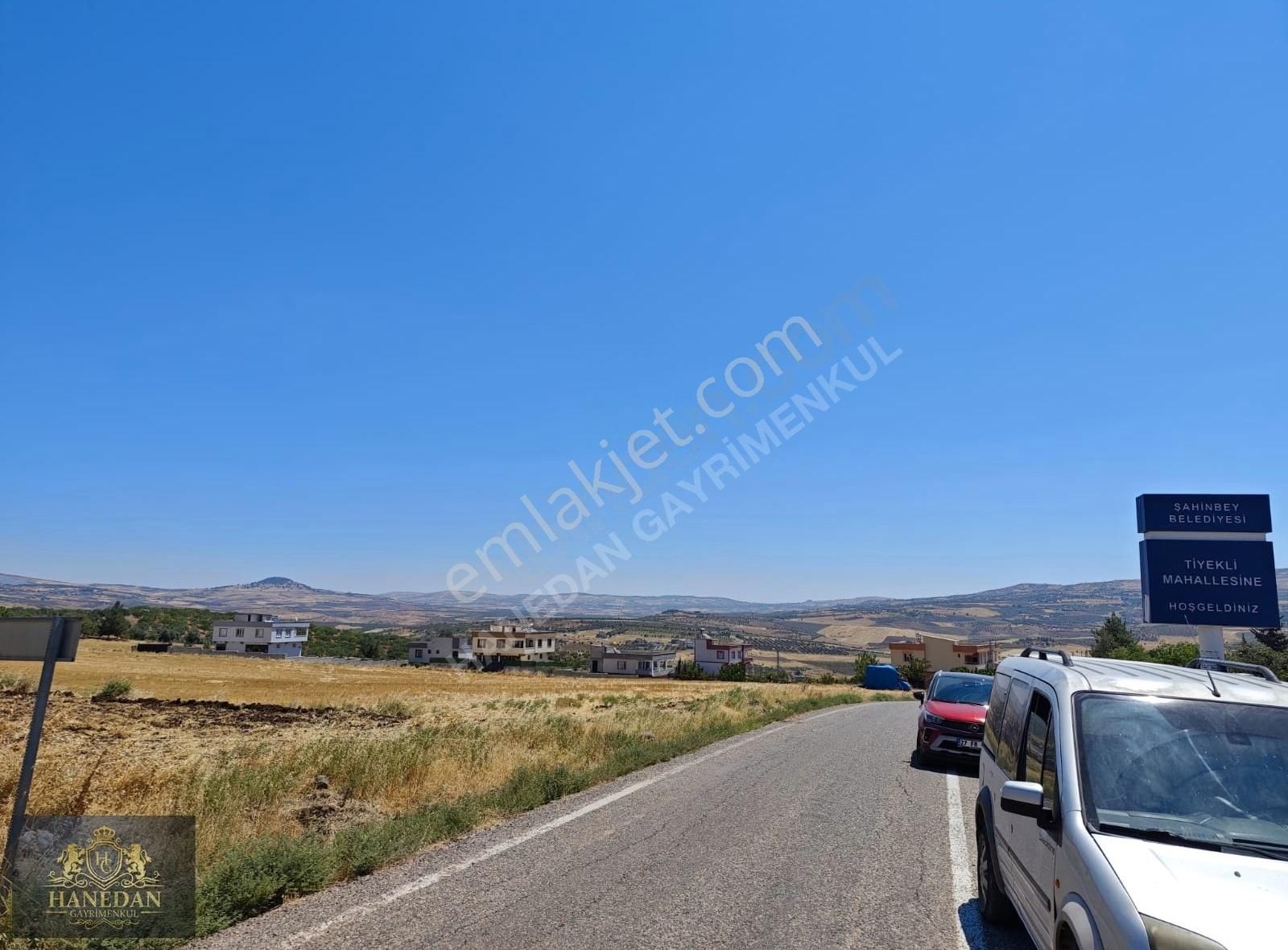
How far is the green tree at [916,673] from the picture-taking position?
7131 cm

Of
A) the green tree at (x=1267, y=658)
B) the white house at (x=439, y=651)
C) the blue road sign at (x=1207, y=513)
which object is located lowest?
the white house at (x=439, y=651)

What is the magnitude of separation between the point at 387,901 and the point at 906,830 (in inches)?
205

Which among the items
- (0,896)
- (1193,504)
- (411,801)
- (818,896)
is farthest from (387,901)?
(1193,504)

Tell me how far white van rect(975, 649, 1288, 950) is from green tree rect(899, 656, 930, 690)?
71426 mm

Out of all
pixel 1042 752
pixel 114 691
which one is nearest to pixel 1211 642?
pixel 1042 752

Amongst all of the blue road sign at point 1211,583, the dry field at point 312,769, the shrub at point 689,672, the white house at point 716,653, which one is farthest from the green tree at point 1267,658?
the white house at point 716,653

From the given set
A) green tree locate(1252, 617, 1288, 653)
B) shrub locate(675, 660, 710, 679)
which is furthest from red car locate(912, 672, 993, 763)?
shrub locate(675, 660, 710, 679)

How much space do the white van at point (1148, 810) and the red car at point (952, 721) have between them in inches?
303

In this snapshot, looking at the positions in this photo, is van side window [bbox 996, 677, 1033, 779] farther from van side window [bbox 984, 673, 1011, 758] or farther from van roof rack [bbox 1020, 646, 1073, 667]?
van roof rack [bbox 1020, 646, 1073, 667]

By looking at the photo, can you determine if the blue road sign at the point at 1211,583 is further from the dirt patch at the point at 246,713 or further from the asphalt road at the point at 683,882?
the dirt patch at the point at 246,713

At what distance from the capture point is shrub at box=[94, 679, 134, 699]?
102ft

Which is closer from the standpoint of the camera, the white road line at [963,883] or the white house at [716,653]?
the white road line at [963,883]

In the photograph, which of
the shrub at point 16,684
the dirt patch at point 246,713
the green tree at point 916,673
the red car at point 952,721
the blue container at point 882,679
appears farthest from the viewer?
the green tree at point 916,673

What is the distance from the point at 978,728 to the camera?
11.9 m
